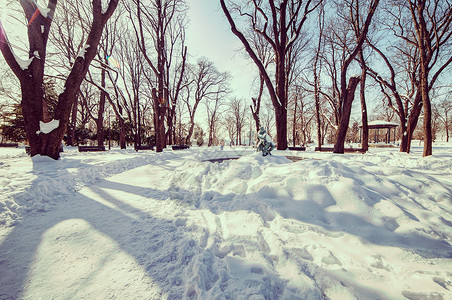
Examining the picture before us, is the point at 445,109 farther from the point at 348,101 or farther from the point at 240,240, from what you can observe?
the point at 240,240

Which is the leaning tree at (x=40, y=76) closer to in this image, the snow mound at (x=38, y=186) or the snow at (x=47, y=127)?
the snow at (x=47, y=127)

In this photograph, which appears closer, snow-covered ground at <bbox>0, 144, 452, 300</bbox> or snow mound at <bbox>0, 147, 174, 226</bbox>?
snow-covered ground at <bbox>0, 144, 452, 300</bbox>

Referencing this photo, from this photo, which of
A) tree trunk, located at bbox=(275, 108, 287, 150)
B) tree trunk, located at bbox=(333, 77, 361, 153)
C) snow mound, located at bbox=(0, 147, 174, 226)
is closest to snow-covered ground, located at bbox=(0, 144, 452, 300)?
snow mound, located at bbox=(0, 147, 174, 226)

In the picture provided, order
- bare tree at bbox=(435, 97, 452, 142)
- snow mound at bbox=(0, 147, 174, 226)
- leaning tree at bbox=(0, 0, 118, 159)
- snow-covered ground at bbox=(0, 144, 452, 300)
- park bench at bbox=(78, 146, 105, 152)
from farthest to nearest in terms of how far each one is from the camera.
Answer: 1. bare tree at bbox=(435, 97, 452, 142)
2. park bench at bbox=(78, 146, 105, 152)
3. leaning tree at bbox=(0, 0, 118, 159)
4. snow mound at bbox=(0, 147, 174, 226)
5. snow-covered ground at bbox=(0, 144, 452, 300)

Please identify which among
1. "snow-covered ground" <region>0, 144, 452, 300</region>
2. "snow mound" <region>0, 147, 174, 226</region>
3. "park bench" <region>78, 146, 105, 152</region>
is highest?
"park bench" <region>78, 146, 105, 152</region>

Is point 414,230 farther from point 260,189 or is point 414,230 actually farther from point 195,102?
point 195,102

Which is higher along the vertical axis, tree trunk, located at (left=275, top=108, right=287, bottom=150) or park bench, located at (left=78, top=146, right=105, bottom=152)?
tree trunk, located at (left=275, top=108, right=287, bottom=150)

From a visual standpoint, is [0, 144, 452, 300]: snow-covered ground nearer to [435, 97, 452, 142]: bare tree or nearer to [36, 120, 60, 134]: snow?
[36, 120, 60, 134]: snow

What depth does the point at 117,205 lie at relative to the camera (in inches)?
119

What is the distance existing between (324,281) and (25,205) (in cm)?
456

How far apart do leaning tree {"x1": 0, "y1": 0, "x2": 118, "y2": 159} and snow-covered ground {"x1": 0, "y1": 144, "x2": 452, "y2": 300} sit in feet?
8.57

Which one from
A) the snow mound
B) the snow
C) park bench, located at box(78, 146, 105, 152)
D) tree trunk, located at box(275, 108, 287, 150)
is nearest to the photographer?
the snow mound

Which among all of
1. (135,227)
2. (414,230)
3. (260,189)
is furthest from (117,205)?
(414,230)

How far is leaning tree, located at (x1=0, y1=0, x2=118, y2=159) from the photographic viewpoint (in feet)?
17.6
